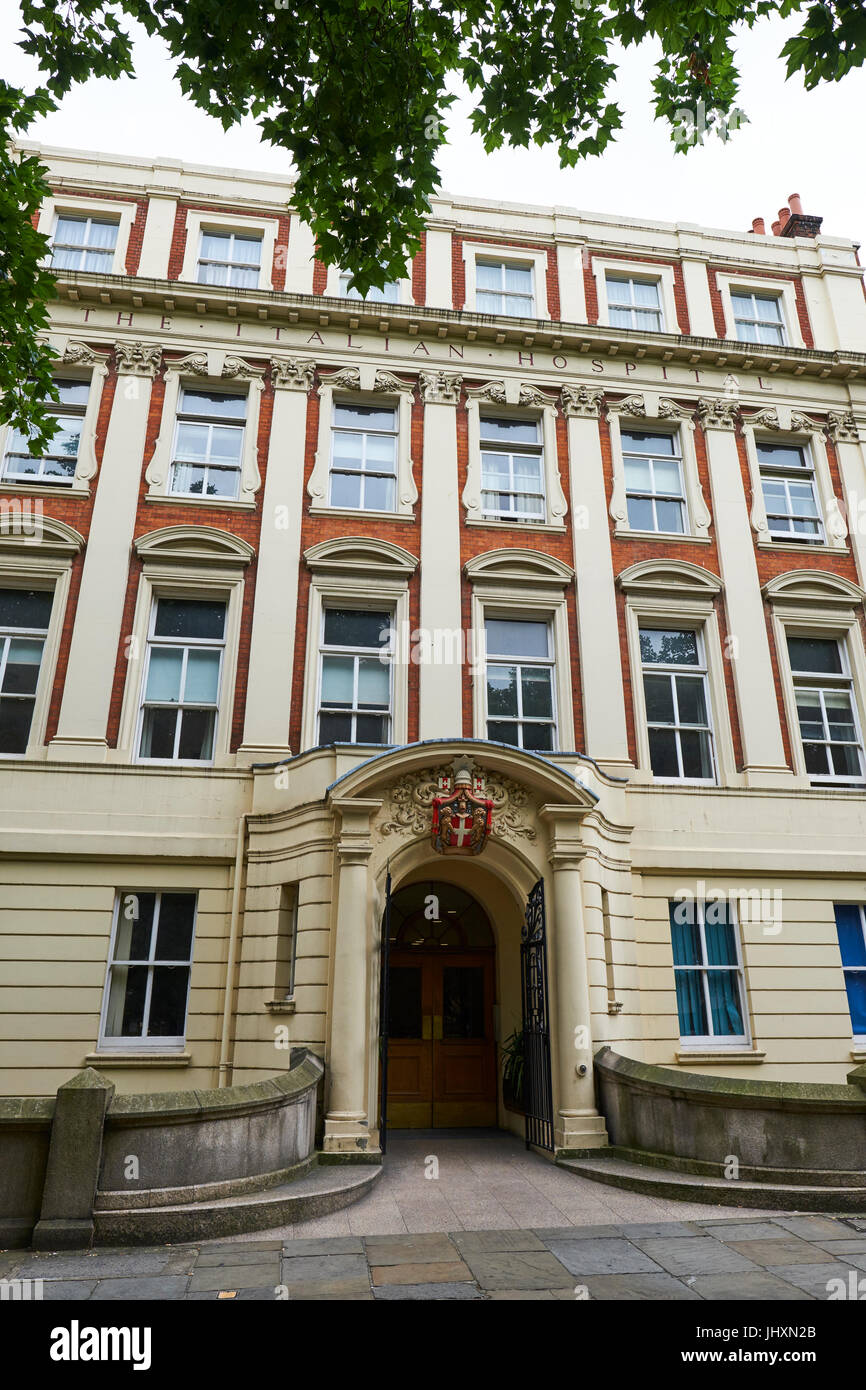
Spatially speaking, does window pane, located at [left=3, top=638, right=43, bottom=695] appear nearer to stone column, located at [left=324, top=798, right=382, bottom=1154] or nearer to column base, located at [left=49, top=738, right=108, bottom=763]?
column base, located at [left=49, top=738, right=108, bottom=763]

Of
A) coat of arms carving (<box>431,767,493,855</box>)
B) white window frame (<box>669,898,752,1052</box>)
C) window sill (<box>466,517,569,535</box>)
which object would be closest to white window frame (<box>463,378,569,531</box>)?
window sill (<box>466,517,569,535</box>)

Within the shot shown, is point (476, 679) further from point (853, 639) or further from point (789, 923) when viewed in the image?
point (853, 639)

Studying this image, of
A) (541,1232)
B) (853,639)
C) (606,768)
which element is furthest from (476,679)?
(541,1232)

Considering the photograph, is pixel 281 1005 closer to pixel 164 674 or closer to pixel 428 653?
pixel 164 674

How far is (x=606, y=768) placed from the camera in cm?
1315

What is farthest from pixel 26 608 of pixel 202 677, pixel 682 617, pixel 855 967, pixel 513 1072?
pixel 855 967

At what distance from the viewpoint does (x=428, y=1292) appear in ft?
18.1

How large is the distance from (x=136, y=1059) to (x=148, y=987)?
37.5 inches

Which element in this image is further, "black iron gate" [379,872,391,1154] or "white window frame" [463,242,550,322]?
"white window frame" [463,242,550,322]

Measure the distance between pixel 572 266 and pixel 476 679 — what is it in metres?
9.26

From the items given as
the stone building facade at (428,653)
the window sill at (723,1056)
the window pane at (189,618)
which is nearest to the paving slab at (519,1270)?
the stone building facade at (428,653)

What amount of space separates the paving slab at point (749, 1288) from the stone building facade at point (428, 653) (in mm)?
4069

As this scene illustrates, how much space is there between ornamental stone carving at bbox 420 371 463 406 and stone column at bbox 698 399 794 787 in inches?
183

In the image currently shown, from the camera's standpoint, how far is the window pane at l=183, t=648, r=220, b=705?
13109 mm
